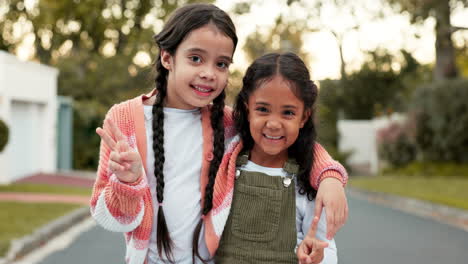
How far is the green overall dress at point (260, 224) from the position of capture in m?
2.47

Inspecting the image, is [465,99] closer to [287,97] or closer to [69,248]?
[69,248]

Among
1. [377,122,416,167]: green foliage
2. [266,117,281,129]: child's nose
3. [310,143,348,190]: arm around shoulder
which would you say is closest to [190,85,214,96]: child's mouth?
[266,117,281,129]: child's nose

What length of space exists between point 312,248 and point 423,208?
11.4 metres

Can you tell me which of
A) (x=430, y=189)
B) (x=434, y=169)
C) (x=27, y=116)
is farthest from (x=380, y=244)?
(x=434, y=169)

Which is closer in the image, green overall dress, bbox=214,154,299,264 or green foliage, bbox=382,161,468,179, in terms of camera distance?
green overall dress, bbox=214,154,299,264

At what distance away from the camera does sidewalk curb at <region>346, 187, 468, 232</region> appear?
11.3 metres

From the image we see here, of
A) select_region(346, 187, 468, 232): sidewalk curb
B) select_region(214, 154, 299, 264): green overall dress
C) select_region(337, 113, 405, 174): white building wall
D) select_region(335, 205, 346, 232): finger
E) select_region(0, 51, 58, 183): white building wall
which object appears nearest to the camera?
select_region(335, 205, 346, 232): finger

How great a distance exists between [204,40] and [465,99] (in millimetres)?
22231

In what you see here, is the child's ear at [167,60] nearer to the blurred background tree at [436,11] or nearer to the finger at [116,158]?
the finger at [116,158]

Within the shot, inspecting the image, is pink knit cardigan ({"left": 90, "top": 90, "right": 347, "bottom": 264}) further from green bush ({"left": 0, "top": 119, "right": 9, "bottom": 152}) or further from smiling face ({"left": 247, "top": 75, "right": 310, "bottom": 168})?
green bush ({"left": 0, "top": 119, "right": 9, "bottom": 152})

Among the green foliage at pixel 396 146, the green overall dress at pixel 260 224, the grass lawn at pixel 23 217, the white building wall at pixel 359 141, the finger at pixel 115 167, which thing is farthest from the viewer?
the white building wall at pixel 359 141

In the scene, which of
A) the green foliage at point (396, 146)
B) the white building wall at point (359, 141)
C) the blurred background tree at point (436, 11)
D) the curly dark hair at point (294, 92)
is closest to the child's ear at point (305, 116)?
the curly dark hair at point (294, 92)

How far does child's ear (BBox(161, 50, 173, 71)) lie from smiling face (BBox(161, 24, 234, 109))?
0.18ft

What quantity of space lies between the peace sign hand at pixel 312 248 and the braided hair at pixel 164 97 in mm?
375
